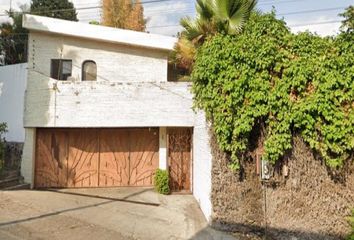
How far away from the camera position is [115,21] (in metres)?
29.5

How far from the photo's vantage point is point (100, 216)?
32.9 ft

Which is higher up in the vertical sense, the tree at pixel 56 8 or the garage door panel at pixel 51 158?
the tree at pixel 56 8

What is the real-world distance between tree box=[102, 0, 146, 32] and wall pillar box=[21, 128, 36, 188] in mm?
17737

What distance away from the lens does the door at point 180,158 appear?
13805mm

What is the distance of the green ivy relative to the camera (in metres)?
7.83

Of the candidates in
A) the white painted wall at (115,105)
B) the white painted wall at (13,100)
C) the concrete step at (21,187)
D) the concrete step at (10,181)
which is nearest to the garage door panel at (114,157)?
the white painted wall at (115,105)

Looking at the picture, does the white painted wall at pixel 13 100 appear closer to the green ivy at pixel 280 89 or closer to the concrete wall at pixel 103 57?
the concrete wall at pixel 103 57

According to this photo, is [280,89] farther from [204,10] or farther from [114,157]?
[114,157]

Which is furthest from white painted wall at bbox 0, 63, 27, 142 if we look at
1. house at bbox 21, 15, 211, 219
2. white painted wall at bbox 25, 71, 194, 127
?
white painted wall at bbox 25, 71, 194, 127

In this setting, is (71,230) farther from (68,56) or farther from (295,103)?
(68,56)

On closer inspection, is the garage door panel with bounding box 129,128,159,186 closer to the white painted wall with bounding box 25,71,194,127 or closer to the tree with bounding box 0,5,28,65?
the white painted wall with bounding box 25,71,194,127

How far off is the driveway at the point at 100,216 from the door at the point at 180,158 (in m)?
1.01

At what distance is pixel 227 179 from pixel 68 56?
8794mm

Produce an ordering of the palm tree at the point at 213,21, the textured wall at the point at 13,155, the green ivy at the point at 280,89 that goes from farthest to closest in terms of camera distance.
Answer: the textured wall at the point at 13,155
the palm tree at the point at 213,21
the green ivy at the point at 280,89
